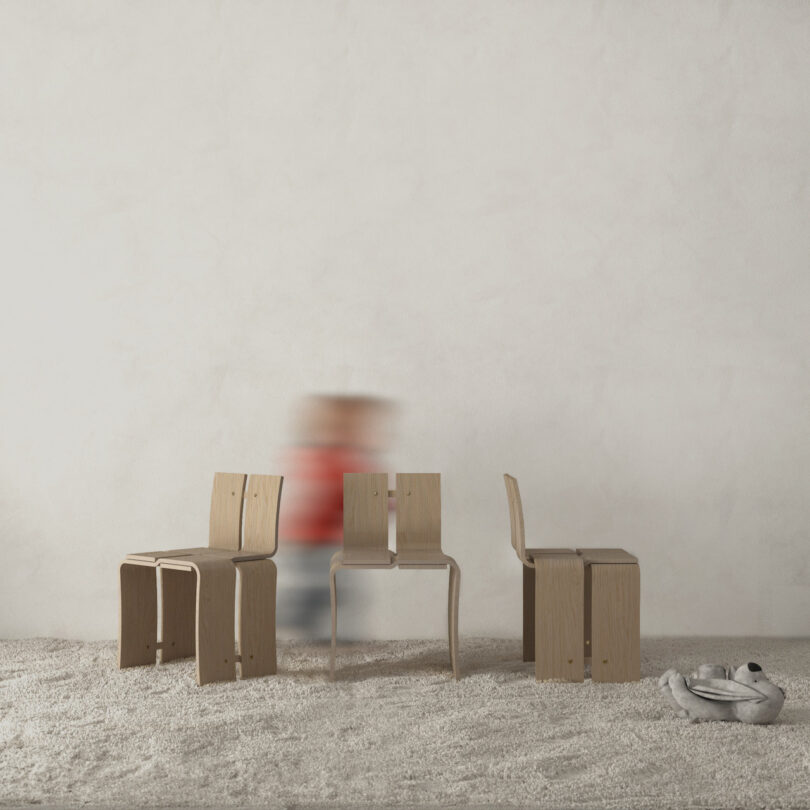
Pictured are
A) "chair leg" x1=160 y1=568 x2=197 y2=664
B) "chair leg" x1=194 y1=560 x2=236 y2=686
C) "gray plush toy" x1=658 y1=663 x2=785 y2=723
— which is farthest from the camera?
"chair leg" x1=160 y1=568 x2=197 y2=664

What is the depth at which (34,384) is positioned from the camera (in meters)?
4.72

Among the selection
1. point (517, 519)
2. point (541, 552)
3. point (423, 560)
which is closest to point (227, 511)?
point (423, 560)

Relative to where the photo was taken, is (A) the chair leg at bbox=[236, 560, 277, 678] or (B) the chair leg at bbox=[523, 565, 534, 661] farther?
(B) the chair leg at bbox=[523, 565, 534, 661]

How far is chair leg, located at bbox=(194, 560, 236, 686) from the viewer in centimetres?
373

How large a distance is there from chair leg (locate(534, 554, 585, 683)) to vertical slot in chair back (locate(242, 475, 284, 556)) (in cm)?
115

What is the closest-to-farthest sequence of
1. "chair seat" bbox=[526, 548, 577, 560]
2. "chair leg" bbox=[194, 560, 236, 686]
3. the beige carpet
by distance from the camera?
the beige carpet, "chair leg" bbox=[194, 560, 236, 686], "chair seat" bbox=[526, 548, 577, 560]

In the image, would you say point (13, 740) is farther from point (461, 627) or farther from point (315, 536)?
point (461, 627)

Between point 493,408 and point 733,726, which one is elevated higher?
point 493,408

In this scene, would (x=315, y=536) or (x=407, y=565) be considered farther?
(x=315, y=536)

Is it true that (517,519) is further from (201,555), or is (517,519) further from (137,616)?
(137,616)

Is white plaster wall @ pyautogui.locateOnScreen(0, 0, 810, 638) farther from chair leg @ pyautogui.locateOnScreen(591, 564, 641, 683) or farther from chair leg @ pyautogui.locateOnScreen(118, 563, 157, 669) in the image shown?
chair leg @ pyautogui.locateOnScreen(591, 564, 641, 683)

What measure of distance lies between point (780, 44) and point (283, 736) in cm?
402

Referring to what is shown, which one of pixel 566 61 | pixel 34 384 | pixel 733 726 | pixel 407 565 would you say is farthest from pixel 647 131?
pixel 34 384

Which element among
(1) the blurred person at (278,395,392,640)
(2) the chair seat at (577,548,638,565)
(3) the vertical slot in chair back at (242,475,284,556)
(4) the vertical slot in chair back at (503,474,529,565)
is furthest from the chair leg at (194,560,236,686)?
(2) the chair seat at (577,548,638,565)
